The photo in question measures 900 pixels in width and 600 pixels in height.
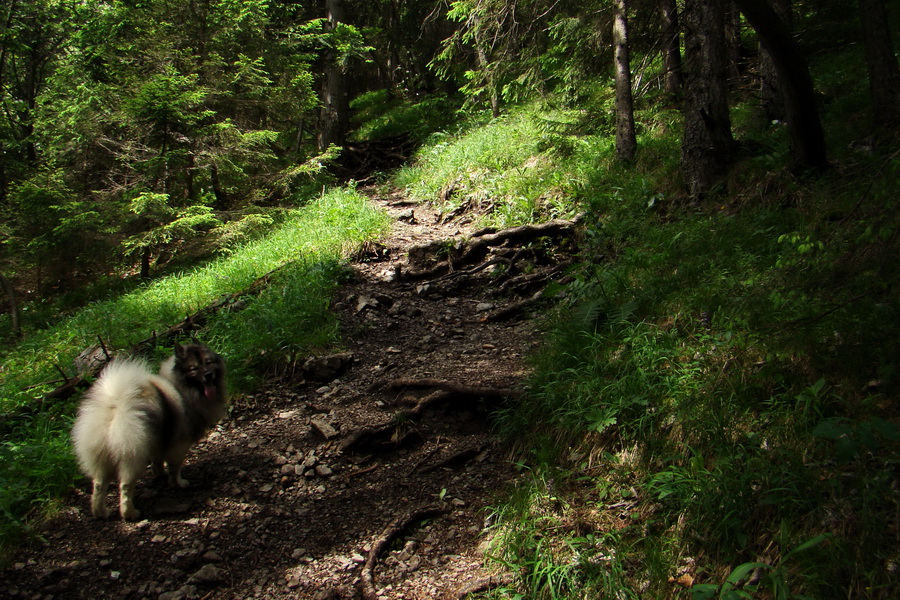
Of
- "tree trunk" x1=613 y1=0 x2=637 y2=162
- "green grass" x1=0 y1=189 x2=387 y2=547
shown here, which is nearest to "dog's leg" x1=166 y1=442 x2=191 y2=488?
"green grass" x1=0 y1=189 x2=387 y2=547

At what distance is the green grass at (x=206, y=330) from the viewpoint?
150 inches

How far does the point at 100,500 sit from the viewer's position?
3.55 m

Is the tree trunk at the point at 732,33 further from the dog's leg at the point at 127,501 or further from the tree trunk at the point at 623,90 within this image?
the dog's leg at the point at 127,501

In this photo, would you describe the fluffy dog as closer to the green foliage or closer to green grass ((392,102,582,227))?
green grass ((392,102,582,227))

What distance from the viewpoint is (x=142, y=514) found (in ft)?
11.9

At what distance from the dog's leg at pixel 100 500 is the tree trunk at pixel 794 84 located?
6195 millimetres

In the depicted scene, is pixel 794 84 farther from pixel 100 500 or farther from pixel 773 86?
pixel 100 500

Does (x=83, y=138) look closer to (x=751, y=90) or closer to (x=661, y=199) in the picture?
(x=661, y=199)

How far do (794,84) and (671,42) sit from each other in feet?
12.5

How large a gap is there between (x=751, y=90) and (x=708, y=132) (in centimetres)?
297

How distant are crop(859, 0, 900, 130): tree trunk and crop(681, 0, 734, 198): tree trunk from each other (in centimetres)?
145

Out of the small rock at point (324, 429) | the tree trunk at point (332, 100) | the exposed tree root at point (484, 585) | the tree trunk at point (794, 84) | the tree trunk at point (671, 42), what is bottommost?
the exposed tree root at point (484, 585)

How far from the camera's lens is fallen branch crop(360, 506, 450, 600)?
3025mm

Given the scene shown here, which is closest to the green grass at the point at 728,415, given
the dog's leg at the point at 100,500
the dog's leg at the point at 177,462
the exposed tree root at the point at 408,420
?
the exposed tree root at the point at 408,420
